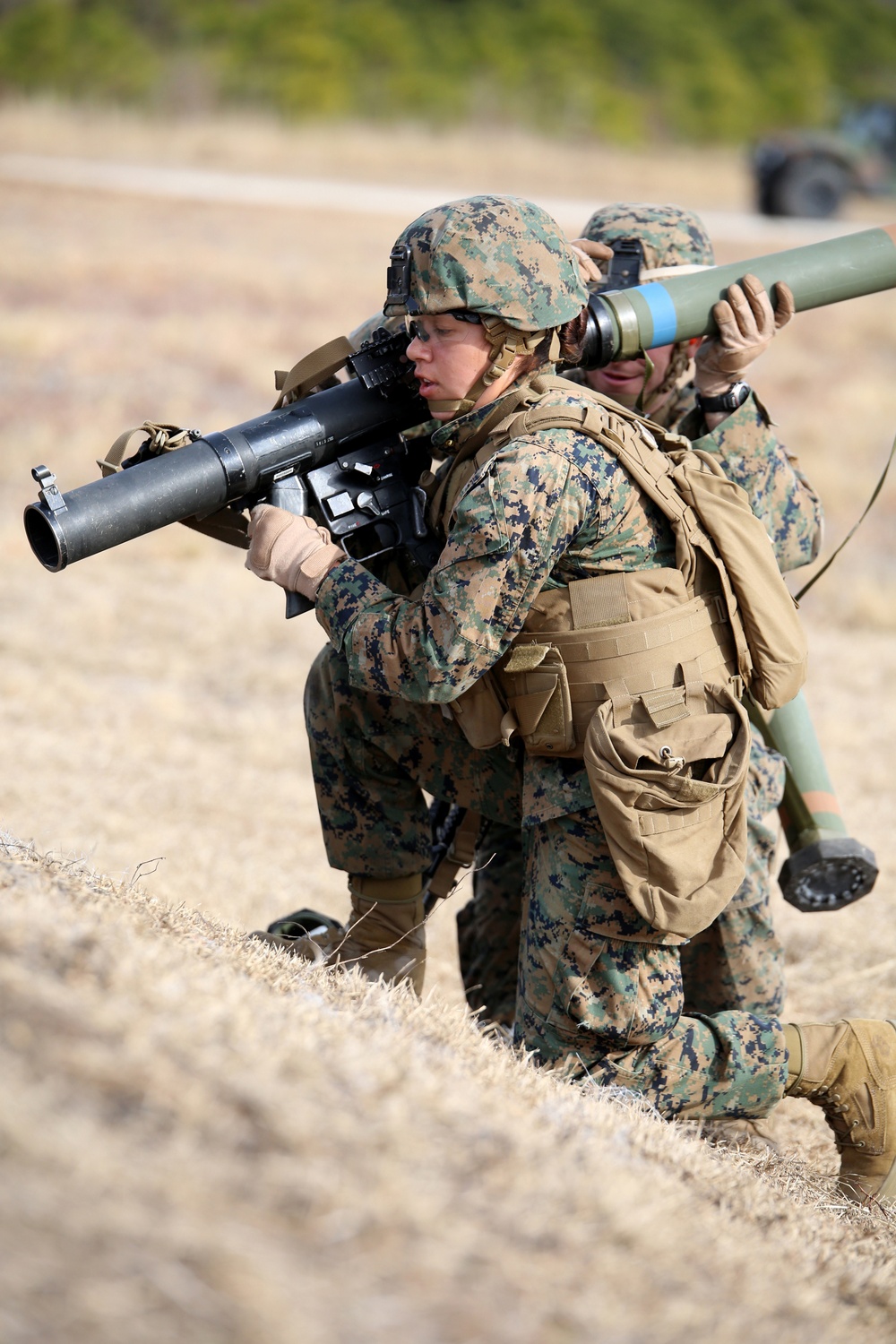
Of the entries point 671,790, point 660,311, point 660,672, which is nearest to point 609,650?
point 660,672

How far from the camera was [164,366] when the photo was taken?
37.7ft

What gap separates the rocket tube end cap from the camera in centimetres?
404

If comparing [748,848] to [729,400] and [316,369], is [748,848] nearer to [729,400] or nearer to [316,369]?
[729,400]

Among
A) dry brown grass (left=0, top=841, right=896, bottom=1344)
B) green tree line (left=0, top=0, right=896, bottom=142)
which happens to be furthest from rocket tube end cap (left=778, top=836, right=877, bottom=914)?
green tree line (left=0, top=0, right=896, bottom=142)

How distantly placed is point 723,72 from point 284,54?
37.8ft

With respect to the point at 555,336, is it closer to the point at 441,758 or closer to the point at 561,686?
the point at 561,686

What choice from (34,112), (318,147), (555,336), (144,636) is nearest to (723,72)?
(318,147)

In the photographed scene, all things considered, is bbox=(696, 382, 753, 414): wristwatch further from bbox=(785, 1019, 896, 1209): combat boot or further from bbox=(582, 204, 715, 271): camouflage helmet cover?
bbox=(785, 1019, 896, 1209): combat boot

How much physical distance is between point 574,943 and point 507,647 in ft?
2.21

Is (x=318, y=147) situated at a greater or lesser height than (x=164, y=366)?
greater

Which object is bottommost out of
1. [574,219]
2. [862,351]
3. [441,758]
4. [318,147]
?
[441,758]

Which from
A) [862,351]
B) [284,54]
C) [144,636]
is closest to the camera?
[144,636]

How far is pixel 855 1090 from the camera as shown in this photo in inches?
130

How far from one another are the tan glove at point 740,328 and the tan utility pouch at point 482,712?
1.08 meters
